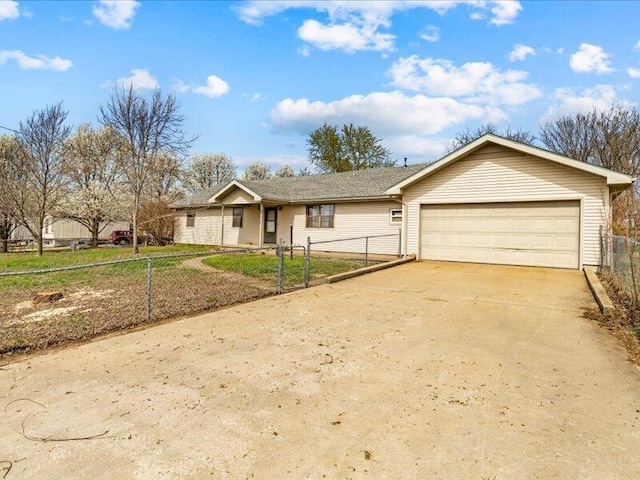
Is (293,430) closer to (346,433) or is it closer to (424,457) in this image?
(346,433)

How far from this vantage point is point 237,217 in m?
21.3

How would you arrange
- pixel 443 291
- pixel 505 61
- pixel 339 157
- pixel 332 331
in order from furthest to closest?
pixel 339 157 → pixel 505 61 → pixel 443 291 → pixel 332 331

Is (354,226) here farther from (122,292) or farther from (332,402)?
(332,402)

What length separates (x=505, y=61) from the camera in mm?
15375

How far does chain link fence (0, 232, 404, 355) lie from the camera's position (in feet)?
17.8

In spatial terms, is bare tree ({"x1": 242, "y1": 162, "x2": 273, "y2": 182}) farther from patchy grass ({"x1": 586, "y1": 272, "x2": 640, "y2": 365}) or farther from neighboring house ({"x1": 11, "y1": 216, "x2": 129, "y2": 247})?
patchy grass ({"x1": 586, "y1": 272, "x2": 640, "y2": 365})

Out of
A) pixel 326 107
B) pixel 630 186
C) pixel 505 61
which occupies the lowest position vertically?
pixel 630 186

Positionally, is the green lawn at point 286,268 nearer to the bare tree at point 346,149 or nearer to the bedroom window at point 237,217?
the bedroom window at point 237,217

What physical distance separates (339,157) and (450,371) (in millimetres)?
35658

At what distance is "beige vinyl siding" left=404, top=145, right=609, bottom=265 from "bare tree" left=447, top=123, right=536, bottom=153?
18.5 meters

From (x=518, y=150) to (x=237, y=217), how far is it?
584 inches

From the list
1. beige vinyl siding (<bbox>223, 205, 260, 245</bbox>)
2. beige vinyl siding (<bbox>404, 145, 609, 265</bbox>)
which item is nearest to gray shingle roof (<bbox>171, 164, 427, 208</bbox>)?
beige vinyl siding (<bbox>223, 205, 260, 245</bbox>)

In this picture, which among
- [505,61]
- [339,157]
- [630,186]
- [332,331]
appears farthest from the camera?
[339,157]

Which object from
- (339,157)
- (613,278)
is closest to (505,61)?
(613,278)
